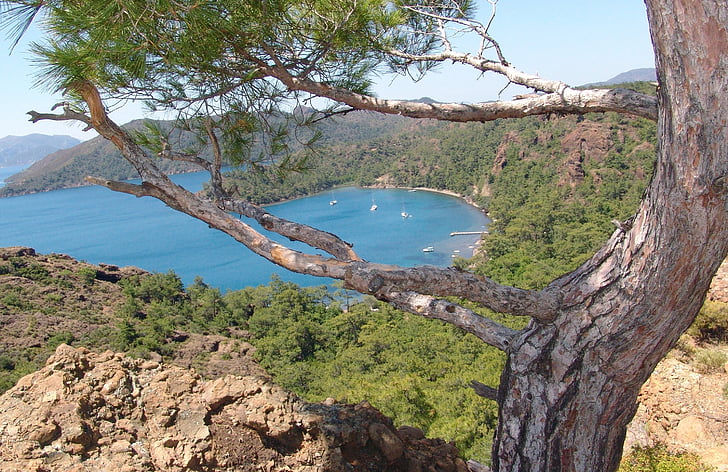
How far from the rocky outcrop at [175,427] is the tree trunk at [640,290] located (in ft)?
2.00

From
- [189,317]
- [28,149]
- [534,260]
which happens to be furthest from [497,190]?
[28,149]

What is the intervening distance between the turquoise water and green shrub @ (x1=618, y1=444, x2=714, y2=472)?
18.0m

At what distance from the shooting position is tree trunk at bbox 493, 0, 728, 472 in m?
0.92

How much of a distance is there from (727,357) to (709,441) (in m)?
1.14

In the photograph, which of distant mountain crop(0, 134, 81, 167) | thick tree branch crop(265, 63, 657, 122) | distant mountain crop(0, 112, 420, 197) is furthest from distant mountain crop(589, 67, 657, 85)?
distant mountain crop(0, 134, 81, 167)

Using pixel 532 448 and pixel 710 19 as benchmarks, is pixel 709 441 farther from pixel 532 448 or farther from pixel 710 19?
pixel 710 19

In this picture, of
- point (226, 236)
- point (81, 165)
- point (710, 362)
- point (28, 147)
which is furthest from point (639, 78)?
point (28, 147)

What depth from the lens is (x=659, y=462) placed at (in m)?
2.20

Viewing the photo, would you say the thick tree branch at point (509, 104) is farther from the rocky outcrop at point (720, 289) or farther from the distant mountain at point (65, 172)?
the distant mountain at point (65, 172)

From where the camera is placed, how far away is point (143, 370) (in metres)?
→ 1.92

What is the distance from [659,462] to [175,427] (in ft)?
6.84

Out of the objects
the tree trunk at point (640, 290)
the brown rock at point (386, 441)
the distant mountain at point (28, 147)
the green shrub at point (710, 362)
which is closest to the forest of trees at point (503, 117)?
the tree trunk at point (640, 290)

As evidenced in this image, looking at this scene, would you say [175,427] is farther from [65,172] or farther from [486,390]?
[65,172]

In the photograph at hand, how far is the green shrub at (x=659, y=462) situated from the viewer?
6.90ft
